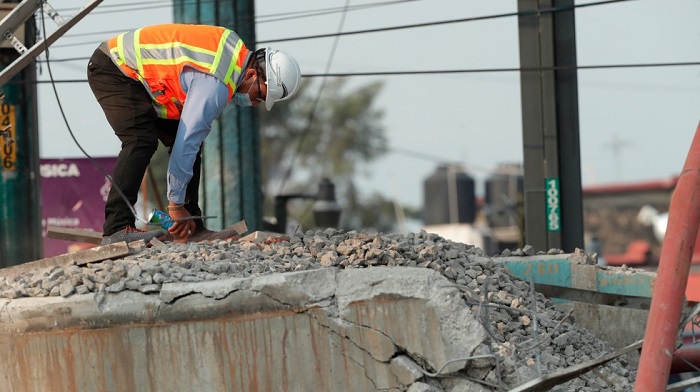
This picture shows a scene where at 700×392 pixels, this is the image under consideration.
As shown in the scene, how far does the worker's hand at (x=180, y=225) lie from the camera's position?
7.17 metres

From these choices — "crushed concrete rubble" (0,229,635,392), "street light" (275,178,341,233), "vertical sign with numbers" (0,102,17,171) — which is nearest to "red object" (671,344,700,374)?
"crushed concrete rubble" (0,229,635,392)

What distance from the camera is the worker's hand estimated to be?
7.17 metres

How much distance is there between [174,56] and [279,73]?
63cm

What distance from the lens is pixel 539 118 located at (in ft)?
39.3

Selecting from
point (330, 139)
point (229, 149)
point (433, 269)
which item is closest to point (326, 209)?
point (229, 149)

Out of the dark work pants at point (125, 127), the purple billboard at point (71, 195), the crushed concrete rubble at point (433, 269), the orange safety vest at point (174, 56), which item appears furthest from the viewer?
the purple billboard at point (71, 195)

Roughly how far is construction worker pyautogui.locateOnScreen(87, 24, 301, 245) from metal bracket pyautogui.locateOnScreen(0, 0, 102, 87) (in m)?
1.25

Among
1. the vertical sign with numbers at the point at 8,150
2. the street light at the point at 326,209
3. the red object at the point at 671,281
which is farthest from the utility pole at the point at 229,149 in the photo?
the red object at the point at 671,281

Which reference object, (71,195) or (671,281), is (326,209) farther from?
(671,281)

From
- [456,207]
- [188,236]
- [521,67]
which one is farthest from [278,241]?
[456,207]

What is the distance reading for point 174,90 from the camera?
23.2 feet

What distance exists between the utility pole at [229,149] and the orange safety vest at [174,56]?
559cm

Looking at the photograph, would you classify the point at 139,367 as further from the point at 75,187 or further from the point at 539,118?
the point at 75,187

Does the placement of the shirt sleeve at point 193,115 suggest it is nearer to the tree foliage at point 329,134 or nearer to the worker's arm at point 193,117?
the worker's arm at point 193,117
